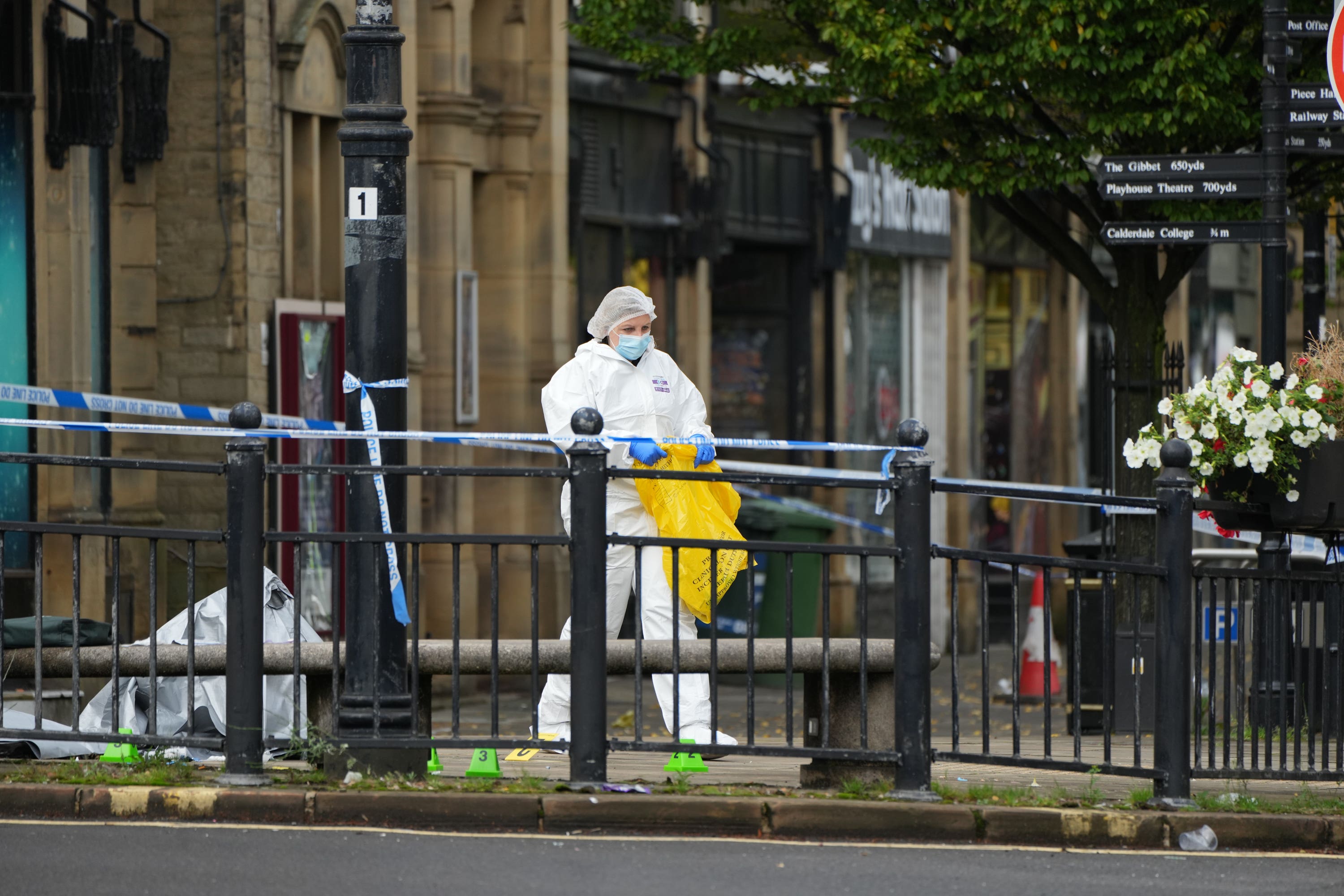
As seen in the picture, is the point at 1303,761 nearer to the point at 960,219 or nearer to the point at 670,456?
the point at 670,456

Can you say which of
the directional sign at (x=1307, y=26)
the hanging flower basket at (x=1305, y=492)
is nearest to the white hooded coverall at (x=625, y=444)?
the hanging flower basket at (x=1305, y=492)

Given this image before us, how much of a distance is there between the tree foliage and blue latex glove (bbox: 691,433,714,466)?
417 centimetres

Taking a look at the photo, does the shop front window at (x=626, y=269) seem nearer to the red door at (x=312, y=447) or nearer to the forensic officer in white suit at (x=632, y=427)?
the red door at (x=312, y=447)

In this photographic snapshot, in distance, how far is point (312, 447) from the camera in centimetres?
1484

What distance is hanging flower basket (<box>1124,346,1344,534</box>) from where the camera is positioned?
895 cm

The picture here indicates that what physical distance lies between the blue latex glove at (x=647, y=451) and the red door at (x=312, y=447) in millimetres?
5589

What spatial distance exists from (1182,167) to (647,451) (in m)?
3.61

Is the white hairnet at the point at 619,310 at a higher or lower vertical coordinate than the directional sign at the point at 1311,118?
lower

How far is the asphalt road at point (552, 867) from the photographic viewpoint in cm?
665

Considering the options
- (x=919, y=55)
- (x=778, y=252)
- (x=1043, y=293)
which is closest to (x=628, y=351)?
(x=919, y=55)

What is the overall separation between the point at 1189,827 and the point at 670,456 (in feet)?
8.34

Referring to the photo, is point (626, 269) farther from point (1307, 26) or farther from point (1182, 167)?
point (1307, 26)

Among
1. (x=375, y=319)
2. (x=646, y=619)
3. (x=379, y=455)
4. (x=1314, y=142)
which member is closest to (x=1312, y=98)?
(x=1314, y=142)

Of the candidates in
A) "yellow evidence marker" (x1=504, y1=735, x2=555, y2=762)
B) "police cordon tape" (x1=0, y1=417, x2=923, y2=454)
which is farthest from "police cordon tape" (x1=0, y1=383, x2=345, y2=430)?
"yellow evidence marker" (x1=504, y1=735, x2=555, y2=762)
